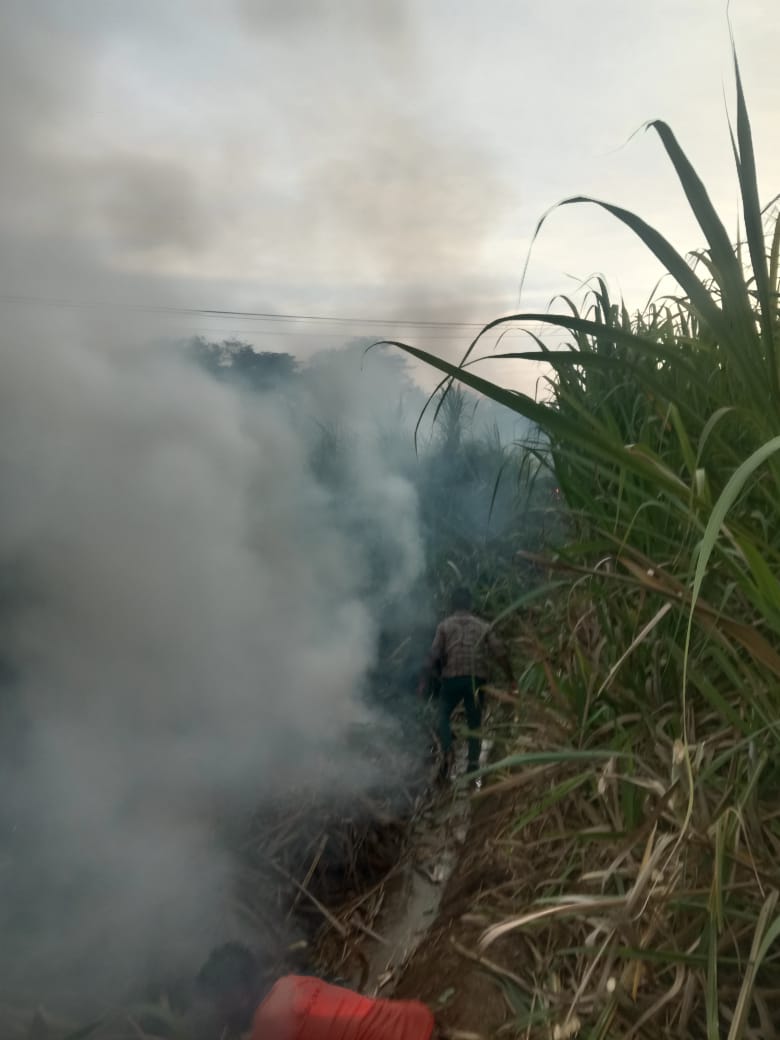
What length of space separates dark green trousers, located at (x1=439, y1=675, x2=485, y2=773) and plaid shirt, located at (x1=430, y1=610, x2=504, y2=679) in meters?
0.06

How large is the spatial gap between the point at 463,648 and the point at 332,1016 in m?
2.78

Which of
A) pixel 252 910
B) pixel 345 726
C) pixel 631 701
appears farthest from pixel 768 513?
pixel 345 726

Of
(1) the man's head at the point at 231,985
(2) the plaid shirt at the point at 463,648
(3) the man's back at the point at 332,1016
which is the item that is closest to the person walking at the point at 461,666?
(2) the plaid shirt at the point at 463,648

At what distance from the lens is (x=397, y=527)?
8.40m

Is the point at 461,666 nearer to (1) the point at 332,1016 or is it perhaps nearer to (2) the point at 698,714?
(1) the point at 332,1016

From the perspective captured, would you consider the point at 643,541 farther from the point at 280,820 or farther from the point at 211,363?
the point at 211,363

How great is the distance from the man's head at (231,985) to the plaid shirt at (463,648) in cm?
225

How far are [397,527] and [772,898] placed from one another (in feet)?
23.9

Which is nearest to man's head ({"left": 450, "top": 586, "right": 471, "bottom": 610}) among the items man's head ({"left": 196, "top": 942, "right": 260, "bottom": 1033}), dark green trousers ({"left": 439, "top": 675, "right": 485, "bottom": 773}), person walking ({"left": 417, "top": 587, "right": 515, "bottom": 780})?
person walking ({"left": 417, "top": 587, "right": 515, "bottom": 780})

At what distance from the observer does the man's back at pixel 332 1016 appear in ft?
7.19

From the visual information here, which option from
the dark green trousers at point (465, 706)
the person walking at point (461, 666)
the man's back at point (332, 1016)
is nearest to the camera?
Answer: the man's back at point (332, 1016)

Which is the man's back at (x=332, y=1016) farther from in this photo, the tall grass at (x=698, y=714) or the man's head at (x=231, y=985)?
the tall grass at (x=698, y=714)

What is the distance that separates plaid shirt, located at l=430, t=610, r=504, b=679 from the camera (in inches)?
191

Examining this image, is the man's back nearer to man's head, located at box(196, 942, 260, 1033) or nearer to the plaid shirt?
man's head, located at box(196, 942, 260, 1033)
